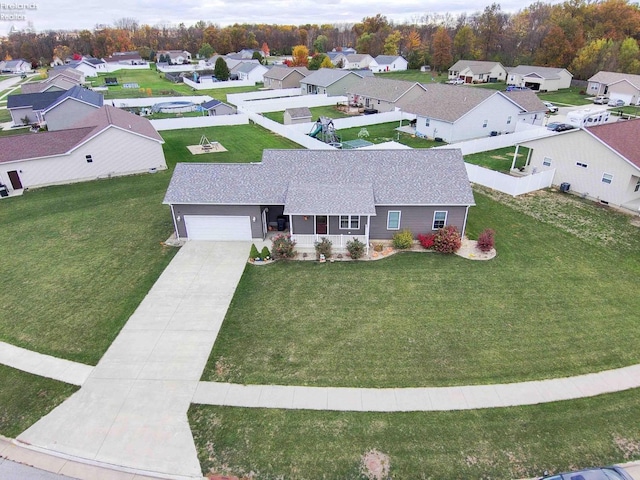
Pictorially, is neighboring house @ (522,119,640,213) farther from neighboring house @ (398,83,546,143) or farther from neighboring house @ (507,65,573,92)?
neighboring house @ (507,65,573,92)

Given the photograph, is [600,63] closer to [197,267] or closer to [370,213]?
[370,213]

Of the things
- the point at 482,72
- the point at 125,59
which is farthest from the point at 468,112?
the point at 125,59

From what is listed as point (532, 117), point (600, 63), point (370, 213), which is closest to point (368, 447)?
point (370, 213)

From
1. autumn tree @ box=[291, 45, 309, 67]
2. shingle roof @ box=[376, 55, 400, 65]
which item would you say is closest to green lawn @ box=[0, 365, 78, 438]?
autumn tree @ box=[291, 45, 309, 67]

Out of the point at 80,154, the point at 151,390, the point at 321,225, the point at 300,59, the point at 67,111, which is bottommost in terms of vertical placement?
the point at 151,390

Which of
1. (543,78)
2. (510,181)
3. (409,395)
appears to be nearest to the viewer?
(409,395)

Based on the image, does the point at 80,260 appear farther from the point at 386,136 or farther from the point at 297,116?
the point at 386,136
